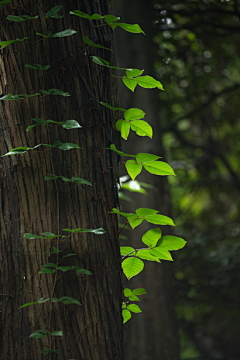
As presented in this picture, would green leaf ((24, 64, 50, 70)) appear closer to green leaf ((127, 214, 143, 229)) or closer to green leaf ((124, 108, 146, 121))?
green leaf ((124, 108, 146, 121))

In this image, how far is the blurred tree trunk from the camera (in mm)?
4590

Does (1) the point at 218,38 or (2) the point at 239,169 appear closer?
(1) the point at 218,38

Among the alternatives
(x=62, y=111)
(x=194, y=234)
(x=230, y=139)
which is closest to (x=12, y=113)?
(x=62, y=111)

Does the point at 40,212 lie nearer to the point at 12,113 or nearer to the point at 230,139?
the point at 12,113

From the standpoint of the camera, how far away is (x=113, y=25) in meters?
1.35

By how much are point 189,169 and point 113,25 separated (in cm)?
589

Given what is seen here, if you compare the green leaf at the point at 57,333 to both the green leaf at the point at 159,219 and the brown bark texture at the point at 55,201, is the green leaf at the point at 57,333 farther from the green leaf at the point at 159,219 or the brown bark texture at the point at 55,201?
the green leaf at the point at 159,219

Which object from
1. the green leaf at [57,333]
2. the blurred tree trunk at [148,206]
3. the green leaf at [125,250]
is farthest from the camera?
the blurred tree trunk at [148,206]

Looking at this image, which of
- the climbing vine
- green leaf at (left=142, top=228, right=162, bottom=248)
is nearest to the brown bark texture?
the climbing vine

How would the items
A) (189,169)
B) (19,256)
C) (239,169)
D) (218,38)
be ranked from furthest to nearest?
(239,169) → (189,169) → (218,38) → (19,256)

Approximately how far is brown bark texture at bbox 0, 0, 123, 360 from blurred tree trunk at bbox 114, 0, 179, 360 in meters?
3.26

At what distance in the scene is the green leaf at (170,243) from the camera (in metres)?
1.26

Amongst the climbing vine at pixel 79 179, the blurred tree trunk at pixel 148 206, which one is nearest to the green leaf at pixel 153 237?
the climbing vine at pixel 79 179

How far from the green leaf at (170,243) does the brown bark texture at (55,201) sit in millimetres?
167
